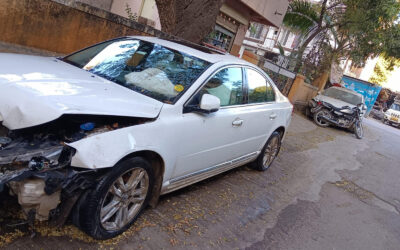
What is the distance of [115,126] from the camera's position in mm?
2873

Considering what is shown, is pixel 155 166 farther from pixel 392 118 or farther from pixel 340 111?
pixel 392 118

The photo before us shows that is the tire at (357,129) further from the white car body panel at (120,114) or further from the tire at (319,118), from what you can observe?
the white car body panel at (120,114)

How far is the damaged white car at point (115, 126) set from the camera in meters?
2.53

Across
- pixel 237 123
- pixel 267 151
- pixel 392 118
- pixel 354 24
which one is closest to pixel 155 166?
pixel 237 123

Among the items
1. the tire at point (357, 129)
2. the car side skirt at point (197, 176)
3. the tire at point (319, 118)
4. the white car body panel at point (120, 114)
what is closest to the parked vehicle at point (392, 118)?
the tire at point (357, 129)

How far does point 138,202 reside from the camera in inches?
130

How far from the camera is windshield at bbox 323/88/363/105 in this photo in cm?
1469

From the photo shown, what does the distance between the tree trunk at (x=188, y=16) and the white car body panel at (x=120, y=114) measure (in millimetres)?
2823

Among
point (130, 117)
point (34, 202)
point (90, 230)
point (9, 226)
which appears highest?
point (130, 117)

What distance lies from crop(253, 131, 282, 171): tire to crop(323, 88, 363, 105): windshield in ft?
32.5

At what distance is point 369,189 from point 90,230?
6096mm

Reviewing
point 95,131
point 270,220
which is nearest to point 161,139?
point 95,131

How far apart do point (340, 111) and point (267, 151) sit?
9117 mm

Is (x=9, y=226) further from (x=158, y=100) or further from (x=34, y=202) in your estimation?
(x=158, y=100)
